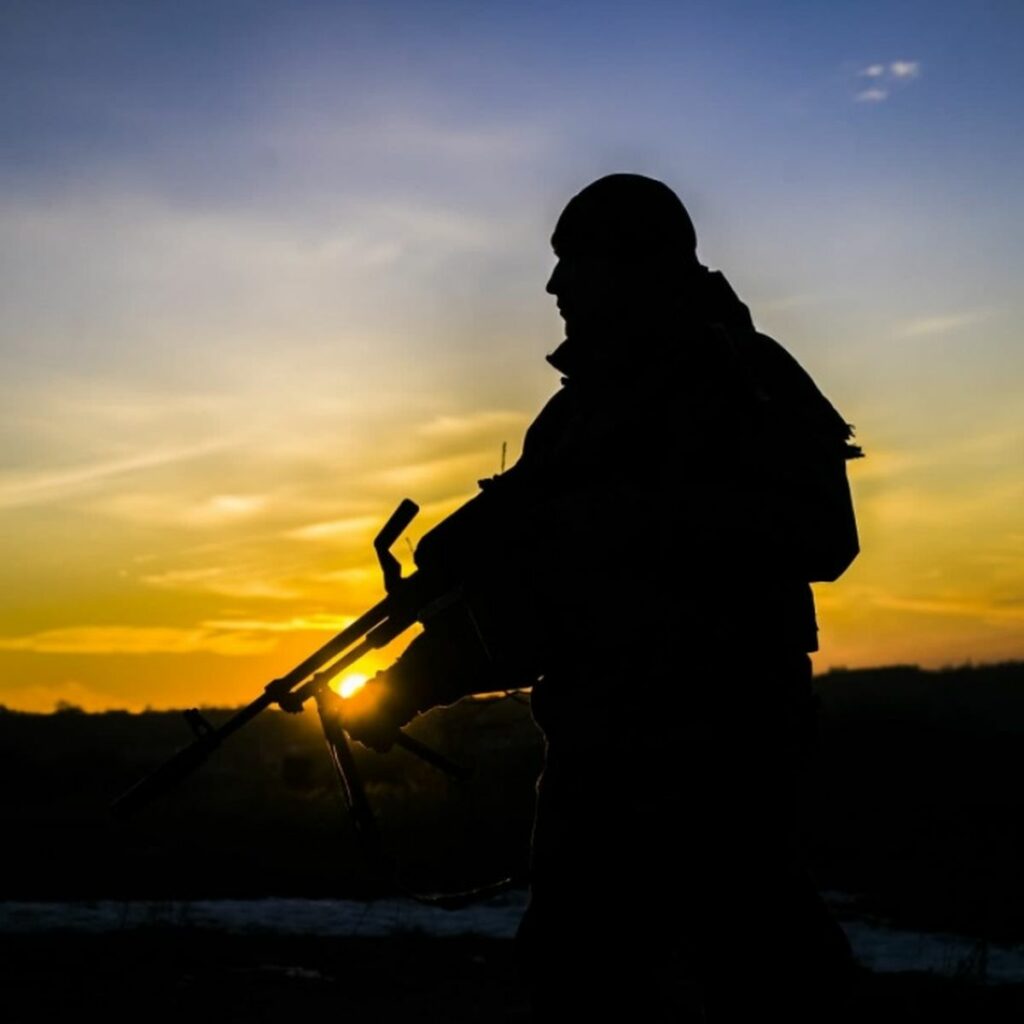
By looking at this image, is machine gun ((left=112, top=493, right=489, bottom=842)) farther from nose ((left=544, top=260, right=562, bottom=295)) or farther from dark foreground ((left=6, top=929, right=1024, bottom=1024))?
dark foreground ((left=6, top=929, right=1024, bottom=1024))

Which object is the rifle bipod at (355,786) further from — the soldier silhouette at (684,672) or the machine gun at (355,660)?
the soldier silhouette at (684,672)

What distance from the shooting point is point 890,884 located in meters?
13.7

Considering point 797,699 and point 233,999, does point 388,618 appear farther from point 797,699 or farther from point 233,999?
point 233,999

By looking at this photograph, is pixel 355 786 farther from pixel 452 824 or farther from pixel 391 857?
pixel 452 824

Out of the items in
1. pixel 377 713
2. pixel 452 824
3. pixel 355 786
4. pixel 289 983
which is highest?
pixel 377 713

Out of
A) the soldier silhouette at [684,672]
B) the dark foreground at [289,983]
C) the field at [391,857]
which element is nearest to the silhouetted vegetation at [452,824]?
the field at [391,857]

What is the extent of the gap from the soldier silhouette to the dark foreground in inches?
183

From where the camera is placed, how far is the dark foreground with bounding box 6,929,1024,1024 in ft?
28.2

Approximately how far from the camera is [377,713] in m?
4.55

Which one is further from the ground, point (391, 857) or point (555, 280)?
point (555, 280)

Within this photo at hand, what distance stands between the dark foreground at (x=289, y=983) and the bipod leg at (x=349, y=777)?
4.28 metres

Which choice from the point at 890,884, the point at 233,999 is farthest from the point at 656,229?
the point at 890,884

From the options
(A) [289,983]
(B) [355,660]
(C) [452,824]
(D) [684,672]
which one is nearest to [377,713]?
(B) [355,660]

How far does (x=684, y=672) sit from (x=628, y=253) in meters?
1.24
